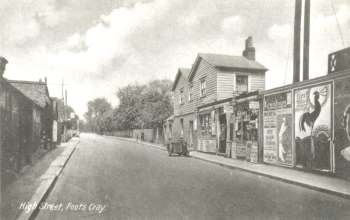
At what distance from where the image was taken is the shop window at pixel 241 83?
80.6 ft

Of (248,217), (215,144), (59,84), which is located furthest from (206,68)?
(59,84)

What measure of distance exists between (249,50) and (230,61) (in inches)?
128

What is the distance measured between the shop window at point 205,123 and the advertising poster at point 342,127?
11882 millimetres

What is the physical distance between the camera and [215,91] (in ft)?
76.3

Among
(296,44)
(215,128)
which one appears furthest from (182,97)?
(296,44)

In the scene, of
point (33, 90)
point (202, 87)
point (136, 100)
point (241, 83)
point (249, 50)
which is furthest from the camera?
point (136, 100)

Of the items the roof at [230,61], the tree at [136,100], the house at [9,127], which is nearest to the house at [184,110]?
the roof at [230,61]

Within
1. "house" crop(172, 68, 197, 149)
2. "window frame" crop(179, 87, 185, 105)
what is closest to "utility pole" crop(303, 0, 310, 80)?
"house" crop(172, 68, 197, 149)

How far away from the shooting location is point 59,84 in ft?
162

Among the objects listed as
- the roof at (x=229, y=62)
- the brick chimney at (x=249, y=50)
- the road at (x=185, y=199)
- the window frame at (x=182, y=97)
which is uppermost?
the brick chimney at (x=249, y=50)

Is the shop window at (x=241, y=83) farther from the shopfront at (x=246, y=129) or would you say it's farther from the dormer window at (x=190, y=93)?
the shopfront at (x=246, y=129)

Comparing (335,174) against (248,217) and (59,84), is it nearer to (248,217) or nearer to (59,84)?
(248,217)

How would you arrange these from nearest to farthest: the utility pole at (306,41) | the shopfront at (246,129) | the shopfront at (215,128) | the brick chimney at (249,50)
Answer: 1. the utility pole at (306,41)
2. the shopfront at (246,129)
3. the shopfront at (215,128)
4. the brick chimney at (249,50)

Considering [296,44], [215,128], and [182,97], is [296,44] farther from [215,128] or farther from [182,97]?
[182,97]
